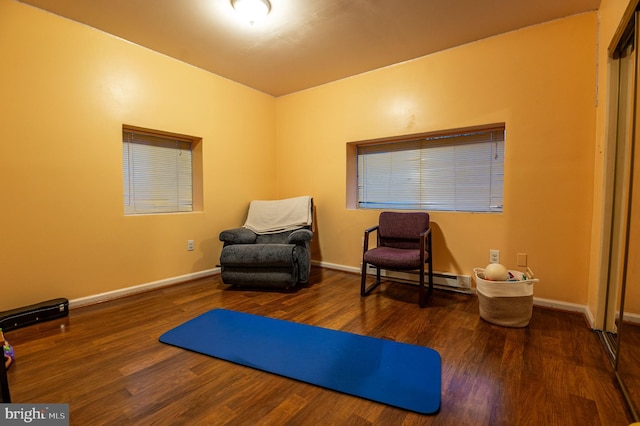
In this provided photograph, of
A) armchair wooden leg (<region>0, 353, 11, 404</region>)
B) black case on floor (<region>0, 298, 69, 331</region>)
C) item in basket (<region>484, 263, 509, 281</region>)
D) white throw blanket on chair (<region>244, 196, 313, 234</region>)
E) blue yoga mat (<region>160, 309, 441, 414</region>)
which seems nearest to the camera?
Answer: armchair wooden leg (<region>0, 353, 11, 404</region>)

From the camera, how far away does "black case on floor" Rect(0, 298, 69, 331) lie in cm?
214

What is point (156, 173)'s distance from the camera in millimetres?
3348

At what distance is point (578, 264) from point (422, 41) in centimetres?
238

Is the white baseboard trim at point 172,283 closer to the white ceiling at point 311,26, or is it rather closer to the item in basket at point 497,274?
the item in basket at point 497,274

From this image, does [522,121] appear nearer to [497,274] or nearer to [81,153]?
[497,274]

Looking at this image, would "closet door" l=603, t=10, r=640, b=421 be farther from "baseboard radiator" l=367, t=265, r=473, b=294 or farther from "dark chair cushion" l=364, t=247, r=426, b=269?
"dark chair cushion" l=364, t=247, r=426, b=269

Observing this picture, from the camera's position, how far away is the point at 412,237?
3062mm

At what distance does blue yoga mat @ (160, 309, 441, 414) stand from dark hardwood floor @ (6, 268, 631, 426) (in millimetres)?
61

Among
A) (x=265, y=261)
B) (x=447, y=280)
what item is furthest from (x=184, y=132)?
(x=447, y=280)

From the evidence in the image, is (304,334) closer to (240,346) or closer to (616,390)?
(240,346)

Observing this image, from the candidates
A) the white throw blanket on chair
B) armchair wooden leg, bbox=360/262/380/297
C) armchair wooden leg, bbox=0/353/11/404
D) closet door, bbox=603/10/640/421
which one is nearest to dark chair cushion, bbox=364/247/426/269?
armchair wooden leg, bbox=360/262/380/297

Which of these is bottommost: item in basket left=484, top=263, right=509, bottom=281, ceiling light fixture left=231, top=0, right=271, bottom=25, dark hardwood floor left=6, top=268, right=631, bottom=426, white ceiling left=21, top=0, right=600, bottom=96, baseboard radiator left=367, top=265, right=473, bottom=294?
dark hardwood floor left=6, top=268, right=631, bottom=426

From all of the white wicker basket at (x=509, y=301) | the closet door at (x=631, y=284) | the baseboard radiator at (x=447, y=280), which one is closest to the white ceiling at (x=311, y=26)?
the closet door at (x=631, y=284)

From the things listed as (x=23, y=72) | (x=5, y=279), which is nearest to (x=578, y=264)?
(x=5, y=279)
